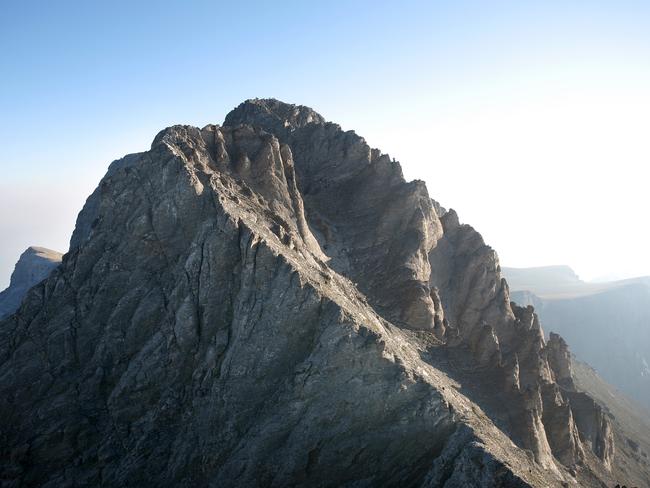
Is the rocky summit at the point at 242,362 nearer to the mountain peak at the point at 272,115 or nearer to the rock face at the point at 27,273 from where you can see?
the mountain peak at the point at 272,115

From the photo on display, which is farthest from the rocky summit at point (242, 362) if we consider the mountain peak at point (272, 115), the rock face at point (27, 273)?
the rock face at point (27, 273)

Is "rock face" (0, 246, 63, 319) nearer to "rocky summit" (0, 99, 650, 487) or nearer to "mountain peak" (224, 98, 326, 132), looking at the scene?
"mountain peak" (224, 98, 326, 132)

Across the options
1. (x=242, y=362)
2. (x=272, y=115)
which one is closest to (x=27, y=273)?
(x=272, y=115)

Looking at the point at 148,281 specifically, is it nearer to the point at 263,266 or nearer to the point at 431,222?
the point at 263,266

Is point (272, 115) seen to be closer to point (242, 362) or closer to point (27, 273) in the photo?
point (242, 362)

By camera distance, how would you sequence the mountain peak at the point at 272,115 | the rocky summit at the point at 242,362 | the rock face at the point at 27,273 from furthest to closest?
1. the rock face at the point at 27,273
2. the mountain peak at the point at 272,115
3. the rocky summit at the point at 242,362

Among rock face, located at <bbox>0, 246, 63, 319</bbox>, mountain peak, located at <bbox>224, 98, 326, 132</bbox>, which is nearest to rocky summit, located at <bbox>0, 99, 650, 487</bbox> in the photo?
mountain peak, located at <bbox>224, 98, 326, 132</bbox>
